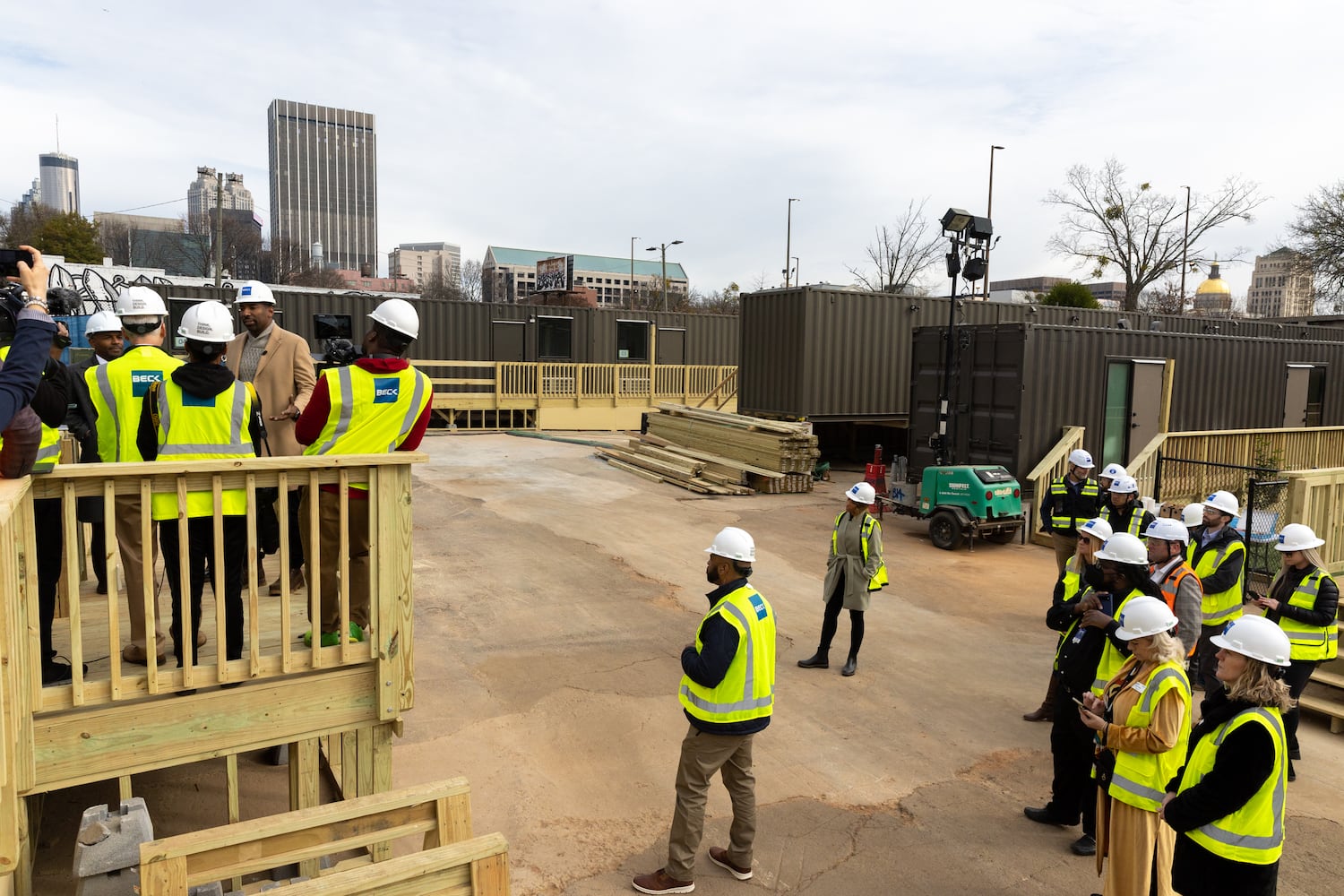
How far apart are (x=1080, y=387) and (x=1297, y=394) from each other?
7.71 m

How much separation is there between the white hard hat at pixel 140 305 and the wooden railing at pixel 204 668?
4.82 feet

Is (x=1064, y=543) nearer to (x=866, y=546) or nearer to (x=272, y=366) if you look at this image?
(x=866, y=546)

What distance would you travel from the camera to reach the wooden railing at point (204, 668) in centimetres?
347

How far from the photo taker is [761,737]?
6.31 meters

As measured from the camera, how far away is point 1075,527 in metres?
8.88

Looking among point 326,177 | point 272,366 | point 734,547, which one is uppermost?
point 326,177

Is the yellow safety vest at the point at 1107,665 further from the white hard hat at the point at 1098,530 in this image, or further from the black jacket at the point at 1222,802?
the white hard hat at the point at 1098,530

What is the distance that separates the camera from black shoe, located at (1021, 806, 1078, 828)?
5.16 metres

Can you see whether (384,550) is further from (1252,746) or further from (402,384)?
(1252,746)

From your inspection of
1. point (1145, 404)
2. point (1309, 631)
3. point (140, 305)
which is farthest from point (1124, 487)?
point (1145, 404)

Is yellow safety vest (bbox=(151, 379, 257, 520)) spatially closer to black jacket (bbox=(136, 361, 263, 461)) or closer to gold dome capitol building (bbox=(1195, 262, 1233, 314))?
black jacket (bbox=(136, 361, 263, 461))

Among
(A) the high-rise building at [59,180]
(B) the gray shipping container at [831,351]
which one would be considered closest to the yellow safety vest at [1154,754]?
(B) the gray shipping container at [831,351]

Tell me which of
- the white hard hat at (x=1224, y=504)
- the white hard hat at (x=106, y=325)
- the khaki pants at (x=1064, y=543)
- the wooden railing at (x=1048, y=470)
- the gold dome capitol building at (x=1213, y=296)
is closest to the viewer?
the white hard hat at (x=106, y=325)

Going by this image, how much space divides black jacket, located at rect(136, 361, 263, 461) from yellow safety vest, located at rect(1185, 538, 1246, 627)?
6.51 metres
